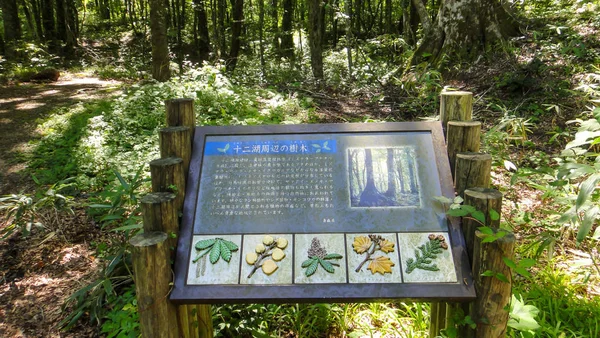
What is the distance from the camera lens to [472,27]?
6.40m

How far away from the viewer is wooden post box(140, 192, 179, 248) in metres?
1.95

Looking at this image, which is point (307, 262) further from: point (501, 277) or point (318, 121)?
point (318, 121)

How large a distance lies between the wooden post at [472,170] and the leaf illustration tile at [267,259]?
A: 933 millimetres

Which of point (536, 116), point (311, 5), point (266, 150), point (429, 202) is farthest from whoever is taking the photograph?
point (311, 5)

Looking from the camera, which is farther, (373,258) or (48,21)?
(48,21)

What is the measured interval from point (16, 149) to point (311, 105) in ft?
12.9

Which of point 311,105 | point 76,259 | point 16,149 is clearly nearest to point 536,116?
point 311,105

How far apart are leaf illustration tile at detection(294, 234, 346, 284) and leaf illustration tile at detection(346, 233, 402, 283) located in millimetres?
44

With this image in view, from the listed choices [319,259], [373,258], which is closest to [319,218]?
[319,259]

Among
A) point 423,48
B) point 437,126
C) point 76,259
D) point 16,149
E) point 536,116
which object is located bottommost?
point 76,259

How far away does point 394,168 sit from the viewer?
220 cm

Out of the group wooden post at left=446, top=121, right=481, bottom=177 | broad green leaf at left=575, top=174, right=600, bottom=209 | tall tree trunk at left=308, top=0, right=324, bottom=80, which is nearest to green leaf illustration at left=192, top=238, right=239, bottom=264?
wooden post at left=446, top=121, right=481, bottom=177

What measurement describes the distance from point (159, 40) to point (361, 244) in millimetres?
6983

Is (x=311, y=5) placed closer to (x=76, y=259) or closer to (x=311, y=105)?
(x=311, y=105)
